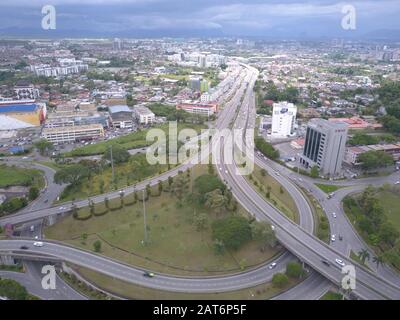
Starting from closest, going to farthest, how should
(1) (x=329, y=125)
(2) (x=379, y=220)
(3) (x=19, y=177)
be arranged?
1. (2) (x=379, y=220)
2. (1) (x=329, y=125)
3. (3) (x=19, y=177)

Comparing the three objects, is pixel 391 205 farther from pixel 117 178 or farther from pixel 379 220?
pixel 117 178

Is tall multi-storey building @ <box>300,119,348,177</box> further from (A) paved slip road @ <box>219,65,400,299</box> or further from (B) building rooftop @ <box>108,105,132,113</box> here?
(B) building rooftop @ <box>108,105,132,113</box>

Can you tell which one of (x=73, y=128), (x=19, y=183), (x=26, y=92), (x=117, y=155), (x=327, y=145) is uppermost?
(x=26, y=92)

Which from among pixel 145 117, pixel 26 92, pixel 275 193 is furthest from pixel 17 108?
pixel 275 193

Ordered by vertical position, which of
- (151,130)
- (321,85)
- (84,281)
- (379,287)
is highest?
(321,85)

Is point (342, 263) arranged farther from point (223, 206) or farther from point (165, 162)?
point (165, 162)

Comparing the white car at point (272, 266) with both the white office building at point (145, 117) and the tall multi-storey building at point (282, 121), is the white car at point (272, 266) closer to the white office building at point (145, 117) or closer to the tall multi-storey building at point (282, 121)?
the tall multi-storey building at point (282, 121)

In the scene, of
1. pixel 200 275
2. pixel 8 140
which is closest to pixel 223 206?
pixel 200 275
